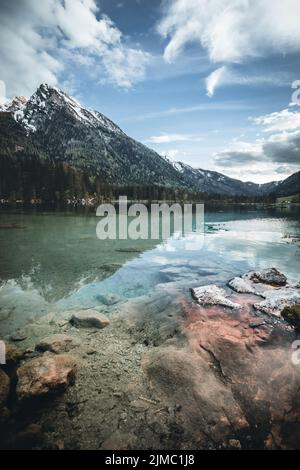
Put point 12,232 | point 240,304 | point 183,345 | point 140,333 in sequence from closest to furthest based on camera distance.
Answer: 1. point 183,345
2. point 140,333
3. point 240,304
4. point 12,232

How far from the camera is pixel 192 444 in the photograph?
7.14 m

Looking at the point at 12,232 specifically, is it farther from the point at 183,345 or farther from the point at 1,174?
the point at 1,174

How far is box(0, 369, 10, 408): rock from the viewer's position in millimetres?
8195

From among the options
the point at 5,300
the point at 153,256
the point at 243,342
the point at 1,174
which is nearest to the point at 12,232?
the point at 153,256

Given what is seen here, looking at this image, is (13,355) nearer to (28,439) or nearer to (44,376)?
(44,376)

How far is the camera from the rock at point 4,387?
8195 mm

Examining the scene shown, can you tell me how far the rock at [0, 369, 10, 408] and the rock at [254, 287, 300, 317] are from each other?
12.4 m

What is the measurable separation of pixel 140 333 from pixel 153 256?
55.1ft

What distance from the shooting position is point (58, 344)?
1130cm

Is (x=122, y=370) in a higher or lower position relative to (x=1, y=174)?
lower

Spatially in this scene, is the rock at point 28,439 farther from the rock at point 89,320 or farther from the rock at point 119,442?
the rock at point 89,320

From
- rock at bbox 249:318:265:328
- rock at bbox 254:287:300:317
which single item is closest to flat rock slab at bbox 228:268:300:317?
rock at bbox 254:287:300:317

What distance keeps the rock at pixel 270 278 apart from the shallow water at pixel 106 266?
2.47 metres

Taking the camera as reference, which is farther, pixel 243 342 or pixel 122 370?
pixel 243 342
